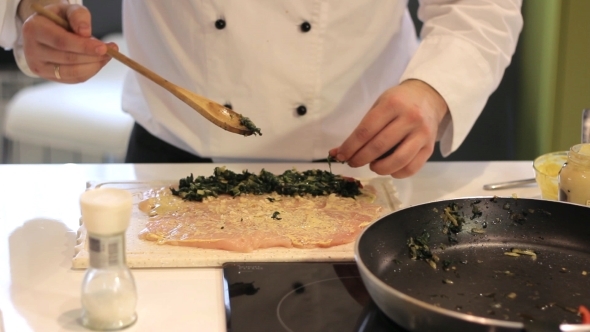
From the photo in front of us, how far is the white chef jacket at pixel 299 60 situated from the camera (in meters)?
1.23

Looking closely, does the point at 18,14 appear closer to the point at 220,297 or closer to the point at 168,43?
the point at 168,43

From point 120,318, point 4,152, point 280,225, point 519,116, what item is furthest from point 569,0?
point 4,152

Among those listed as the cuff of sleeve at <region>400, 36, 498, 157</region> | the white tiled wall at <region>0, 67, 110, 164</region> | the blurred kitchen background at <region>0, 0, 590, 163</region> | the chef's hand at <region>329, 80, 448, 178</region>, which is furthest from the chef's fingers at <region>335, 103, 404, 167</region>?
the white tiled wall at <region>0, 67, 110, 164</region>

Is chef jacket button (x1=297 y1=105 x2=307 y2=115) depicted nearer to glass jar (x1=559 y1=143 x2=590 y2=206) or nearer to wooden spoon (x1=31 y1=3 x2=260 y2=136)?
wooden spoon (x1=31 y1=3 x2=260 y2=136)

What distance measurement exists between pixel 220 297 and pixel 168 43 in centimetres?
64

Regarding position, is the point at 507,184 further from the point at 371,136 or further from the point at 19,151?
the point at 19,151

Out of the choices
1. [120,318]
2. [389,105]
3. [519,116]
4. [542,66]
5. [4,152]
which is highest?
[389,105]

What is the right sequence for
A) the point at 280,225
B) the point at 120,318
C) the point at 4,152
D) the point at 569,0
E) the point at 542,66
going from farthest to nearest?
the point at 4,152
the point at 542,66
the point at 569,0
the point at 280,225
the point at 120,318

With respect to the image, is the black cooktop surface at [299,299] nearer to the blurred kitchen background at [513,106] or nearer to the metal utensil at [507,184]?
the metal utensil at [507,184]

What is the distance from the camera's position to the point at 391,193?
1.16 metres

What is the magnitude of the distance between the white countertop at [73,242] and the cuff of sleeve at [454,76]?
4.6 inches

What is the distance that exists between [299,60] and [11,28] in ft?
1.75

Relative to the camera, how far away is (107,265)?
682mm

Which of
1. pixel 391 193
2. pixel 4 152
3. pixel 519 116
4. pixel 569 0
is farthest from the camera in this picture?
pixel 4 152
